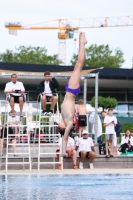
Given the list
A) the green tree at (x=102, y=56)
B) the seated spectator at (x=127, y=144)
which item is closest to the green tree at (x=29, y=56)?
the green tree at (x=102, y=56)

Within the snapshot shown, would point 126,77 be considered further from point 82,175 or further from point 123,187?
point 123,187

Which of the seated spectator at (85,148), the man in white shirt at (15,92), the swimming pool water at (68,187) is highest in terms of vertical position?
the man in white shirt at (15,92)

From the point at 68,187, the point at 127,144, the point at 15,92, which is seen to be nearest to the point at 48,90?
the point at 15,92

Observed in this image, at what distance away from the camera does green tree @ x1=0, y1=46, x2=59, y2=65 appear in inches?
4117

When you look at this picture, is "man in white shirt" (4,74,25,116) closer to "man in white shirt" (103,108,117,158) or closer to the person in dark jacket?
the person in dark jacket

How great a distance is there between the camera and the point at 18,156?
806 inches

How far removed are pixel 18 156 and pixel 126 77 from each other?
2891 cm

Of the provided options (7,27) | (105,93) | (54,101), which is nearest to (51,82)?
(54,101)

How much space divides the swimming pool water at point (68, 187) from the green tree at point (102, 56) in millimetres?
89494

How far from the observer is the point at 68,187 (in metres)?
12.9

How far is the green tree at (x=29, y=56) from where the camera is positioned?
343 ft

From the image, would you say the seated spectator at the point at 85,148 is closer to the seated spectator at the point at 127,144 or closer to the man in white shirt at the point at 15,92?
the man in white shirt at the point at 15,92

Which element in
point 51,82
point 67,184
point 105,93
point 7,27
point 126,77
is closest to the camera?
point 67,184

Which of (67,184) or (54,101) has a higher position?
(54,101)
